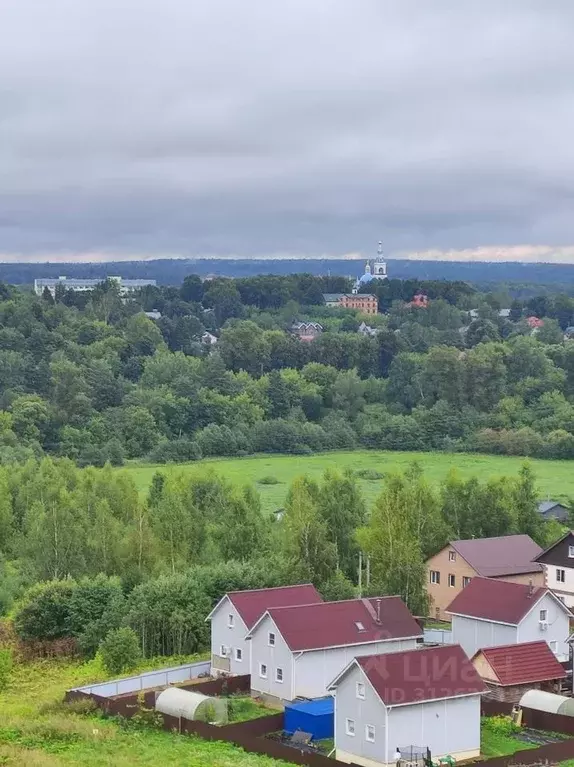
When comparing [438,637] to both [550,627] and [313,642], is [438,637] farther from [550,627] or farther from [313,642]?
[313,642]

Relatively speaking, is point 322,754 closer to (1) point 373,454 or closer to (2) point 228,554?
(2) point 228,554

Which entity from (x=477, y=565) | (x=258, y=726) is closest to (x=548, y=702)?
(x=258, y=726)

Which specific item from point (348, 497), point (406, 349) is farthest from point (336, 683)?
point (406, 349)

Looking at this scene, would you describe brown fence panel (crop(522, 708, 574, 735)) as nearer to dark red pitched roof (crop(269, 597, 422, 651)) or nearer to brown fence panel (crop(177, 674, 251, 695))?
dark red pitched roof (crop(269, 597, 422, 651))

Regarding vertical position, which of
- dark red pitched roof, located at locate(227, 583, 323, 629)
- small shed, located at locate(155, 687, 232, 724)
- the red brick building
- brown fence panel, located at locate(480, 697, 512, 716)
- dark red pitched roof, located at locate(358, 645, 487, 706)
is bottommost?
brown fence panel, located at locate(480, 697, 512, 716)

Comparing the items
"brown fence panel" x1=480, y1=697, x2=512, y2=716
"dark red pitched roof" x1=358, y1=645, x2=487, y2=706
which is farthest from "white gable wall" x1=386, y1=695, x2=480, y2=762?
"brown fence panel" x1=480, y1=697, x2=512, y2=716

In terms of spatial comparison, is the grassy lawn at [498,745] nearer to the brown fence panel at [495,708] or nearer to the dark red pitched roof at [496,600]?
the brown fence panel at [495,708]
